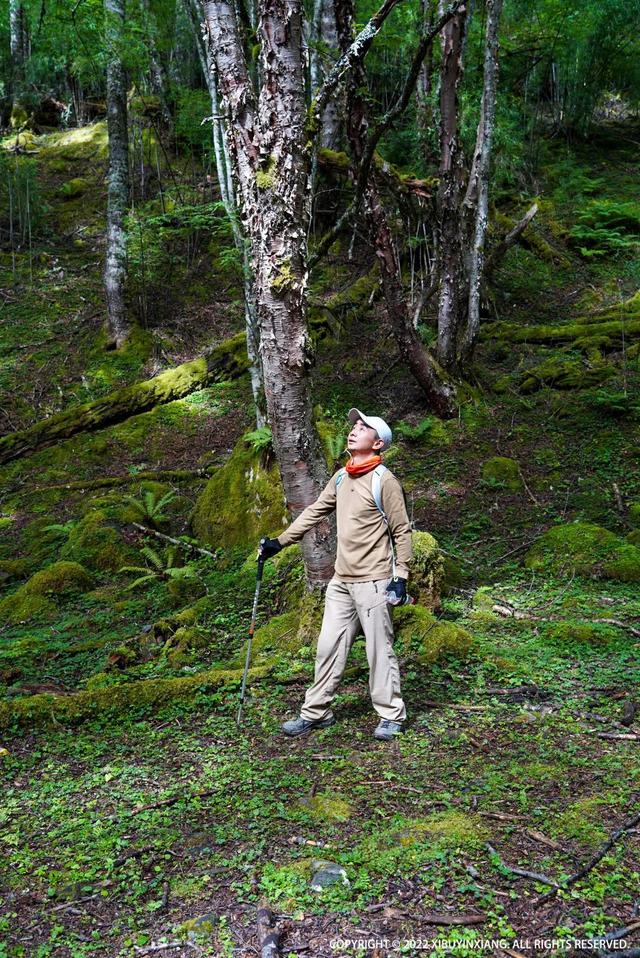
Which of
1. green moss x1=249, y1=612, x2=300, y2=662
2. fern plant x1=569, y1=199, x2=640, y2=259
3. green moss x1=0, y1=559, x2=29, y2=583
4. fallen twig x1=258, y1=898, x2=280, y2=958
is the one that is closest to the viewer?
fallen twig x1=258, y1=898, x2=280, y2=958

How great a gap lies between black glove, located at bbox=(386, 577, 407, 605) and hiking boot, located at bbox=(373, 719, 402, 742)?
2.76 feet

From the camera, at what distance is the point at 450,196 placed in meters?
10.8

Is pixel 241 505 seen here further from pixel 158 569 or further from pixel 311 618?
pixel 311 618

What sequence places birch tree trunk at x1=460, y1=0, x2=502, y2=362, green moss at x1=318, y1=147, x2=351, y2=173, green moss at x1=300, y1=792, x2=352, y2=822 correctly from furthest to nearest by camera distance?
green moss at x1=318, y1=147, x2=351, y2=173 → birch tree trunk at x1=460, y1=0, x2=502, y2=362 → green moss at x1=300, y1=792, x2=352, y2=822

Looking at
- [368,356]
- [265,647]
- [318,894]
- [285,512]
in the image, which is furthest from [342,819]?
[368,356]

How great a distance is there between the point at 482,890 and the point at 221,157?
13675 mm

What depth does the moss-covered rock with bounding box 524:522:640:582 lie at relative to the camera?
23.5 ft

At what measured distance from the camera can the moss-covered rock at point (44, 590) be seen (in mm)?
8039

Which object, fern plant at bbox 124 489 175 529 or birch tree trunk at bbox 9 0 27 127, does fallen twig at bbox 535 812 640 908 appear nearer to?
Answer: fern plant at bbox 124 489 175 529

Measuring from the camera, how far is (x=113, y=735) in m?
5.07

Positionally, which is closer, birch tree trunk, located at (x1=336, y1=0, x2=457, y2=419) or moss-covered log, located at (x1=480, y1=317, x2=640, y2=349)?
birch tree trunk, located at (x1=336, y1=0, x2=457, y2=419)

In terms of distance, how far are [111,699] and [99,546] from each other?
4.16m

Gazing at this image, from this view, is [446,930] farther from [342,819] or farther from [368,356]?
[368,356]

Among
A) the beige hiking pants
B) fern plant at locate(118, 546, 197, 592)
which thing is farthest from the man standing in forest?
fern plant at locate(118, 546, 197, 592)
